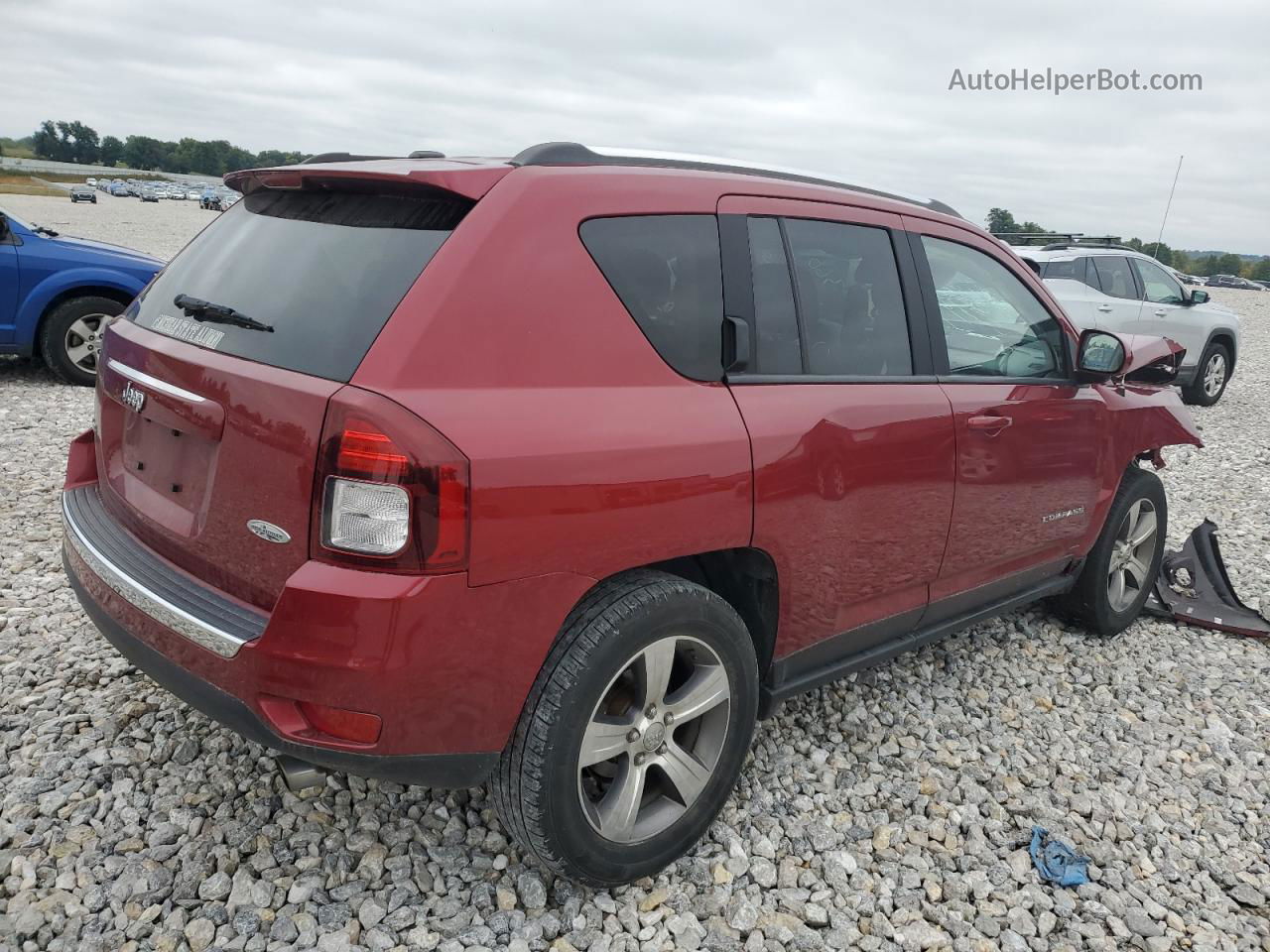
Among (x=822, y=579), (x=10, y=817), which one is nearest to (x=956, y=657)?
(x=822, y=579)

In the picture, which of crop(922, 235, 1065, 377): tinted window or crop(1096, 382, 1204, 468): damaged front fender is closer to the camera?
crop(922, 235, 1065, 377): tinted window

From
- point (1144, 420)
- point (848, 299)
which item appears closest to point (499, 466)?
point (848, 299)

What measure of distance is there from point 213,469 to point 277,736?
632 millimetres

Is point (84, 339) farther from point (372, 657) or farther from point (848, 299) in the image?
point (372, 657)

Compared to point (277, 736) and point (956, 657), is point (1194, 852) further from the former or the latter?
point (277, 736)

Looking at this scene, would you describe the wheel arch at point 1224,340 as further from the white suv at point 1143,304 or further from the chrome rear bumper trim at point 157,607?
the chrome rear bumper trim at point 157,607

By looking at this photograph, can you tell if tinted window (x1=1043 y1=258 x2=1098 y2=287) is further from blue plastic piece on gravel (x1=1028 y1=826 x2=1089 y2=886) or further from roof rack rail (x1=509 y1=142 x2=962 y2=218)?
blue plastic piece on gravel (x1=1028 y1=826 x2=1089 y2=886)

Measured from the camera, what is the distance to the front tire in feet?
7.41

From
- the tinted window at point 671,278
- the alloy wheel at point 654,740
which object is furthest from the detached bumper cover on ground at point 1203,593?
the tinted window at point 671,278

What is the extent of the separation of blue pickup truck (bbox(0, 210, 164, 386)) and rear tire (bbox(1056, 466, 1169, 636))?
6876 mm

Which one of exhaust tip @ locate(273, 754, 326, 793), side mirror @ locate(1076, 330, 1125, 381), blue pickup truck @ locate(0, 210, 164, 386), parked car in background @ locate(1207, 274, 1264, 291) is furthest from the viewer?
parked car in background @ locate(1207, 274, 1264, 291)

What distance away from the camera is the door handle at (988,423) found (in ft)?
10.6

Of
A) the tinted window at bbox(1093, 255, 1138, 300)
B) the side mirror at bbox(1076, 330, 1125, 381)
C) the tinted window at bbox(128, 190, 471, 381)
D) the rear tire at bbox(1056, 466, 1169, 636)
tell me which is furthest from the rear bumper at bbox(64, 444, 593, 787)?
the tinted window at bbox(1093, 255, 1138, 300)

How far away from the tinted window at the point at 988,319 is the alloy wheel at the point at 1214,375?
979 centimetres
